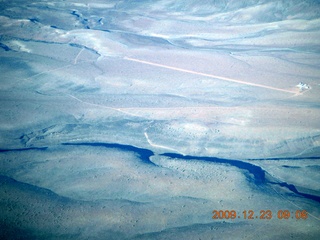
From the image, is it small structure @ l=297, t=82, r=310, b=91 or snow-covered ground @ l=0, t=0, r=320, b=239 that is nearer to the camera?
snow-covered ground @ l=0, t=0, r=320, b=239

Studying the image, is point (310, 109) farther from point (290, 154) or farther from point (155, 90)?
point (155, 90)


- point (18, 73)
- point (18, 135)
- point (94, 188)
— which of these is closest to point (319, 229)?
point (94, 188)
